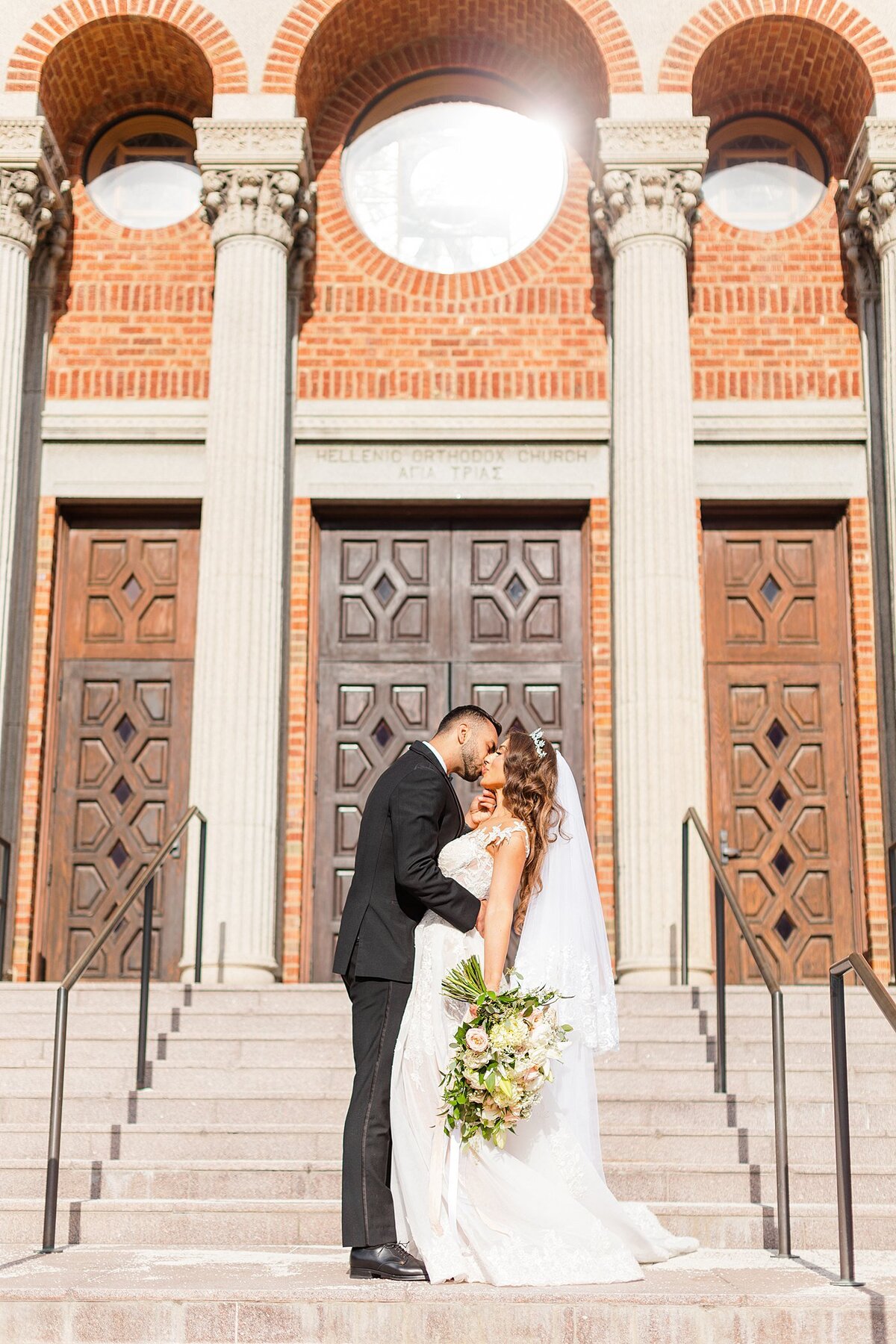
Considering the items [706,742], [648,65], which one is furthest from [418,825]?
[648,65]

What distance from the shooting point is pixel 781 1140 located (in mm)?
6051

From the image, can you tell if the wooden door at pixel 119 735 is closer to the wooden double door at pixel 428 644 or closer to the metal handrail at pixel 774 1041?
the wooden double door at pixel 428 644

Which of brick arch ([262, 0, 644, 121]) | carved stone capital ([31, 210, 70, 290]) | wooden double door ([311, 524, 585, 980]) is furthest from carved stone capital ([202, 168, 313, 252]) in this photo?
wooden double door ([311, 524, 585, 980])

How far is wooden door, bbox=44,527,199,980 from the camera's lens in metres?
11.6

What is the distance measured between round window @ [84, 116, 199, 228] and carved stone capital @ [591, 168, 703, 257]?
3421mm

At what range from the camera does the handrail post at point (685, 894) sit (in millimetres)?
10023

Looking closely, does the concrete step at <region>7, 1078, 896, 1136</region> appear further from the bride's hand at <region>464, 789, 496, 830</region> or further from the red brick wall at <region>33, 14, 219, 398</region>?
the red brick wall at <region>33, 14, 219, 398</region>

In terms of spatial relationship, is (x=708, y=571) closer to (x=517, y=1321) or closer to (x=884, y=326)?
(x=884, y=326)

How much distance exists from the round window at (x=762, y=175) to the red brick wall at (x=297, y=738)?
4180mm

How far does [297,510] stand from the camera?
11.9 m

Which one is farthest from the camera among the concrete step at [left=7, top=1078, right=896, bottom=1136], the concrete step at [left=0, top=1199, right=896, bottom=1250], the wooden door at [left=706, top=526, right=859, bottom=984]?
the wooden door at [left=706, top=526, right=859, bottom=984]

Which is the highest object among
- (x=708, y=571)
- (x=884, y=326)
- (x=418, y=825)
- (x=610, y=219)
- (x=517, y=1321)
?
(x=610, y=219)

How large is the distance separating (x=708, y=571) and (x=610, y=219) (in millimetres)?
2730

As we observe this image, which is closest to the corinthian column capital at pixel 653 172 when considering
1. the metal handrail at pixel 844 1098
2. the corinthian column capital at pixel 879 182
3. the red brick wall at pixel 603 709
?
the corinthian column capital at pixel 879 182
